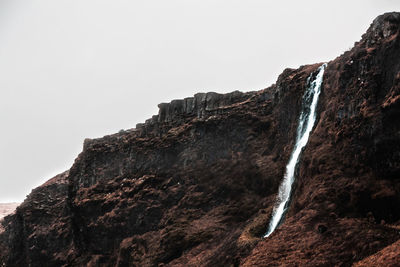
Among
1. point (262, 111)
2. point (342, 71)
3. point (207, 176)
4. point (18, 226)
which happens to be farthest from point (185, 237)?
point (18, 226)

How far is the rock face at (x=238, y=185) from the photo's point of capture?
28.8 metres

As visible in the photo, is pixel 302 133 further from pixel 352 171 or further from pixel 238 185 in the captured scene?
pixel 352 171

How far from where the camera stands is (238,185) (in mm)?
51781

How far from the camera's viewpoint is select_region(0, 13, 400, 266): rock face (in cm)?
2878

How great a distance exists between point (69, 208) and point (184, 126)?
2670 centimetres

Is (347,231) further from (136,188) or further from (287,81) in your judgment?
(136,188)

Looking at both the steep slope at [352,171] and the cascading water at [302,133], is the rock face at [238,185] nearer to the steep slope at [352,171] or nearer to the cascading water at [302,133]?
the steep slope at [352,171]

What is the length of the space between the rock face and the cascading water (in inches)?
61.9

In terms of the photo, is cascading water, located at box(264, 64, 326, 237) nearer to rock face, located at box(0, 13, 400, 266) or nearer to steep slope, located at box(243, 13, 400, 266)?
rock face, located at box(0, 13, 400, 266)

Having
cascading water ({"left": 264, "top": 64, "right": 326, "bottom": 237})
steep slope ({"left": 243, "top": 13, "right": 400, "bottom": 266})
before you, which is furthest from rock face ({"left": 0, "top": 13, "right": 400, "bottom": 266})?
cascading water ({"left": 264, "top": 64, "right": 326, "bottom": 237})

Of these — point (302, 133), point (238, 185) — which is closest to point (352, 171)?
point (302, 133)

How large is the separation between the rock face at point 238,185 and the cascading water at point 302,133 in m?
1.57

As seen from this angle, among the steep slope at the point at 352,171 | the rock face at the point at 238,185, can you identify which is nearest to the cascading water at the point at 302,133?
the rock face at the point at 238,185

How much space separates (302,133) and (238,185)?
1221 centimetres
